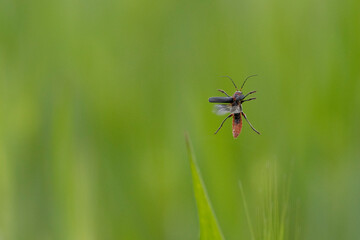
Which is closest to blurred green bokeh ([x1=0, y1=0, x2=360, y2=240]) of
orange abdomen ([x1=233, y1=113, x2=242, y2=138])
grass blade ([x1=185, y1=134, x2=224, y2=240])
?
orange abdomen ([x1=233, y1=113, x2=242, y2=138])

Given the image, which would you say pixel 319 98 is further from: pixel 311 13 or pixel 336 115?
pixel 311 13

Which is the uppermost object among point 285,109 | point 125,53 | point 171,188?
point 125,53

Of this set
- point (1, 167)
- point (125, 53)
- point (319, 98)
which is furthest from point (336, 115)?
point (1, 167)

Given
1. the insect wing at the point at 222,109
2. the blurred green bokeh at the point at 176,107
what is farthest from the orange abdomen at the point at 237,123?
the blurred green bokeh at the point at 176,107

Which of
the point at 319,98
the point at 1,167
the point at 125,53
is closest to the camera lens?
the point at 1,167

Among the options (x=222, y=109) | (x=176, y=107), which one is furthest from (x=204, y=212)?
(x=176, y=107)

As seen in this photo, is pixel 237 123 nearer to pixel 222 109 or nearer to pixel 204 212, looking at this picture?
pixel 222 109

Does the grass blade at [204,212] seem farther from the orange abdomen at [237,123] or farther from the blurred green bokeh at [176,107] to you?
the blurred green bokeh at [176,107]
